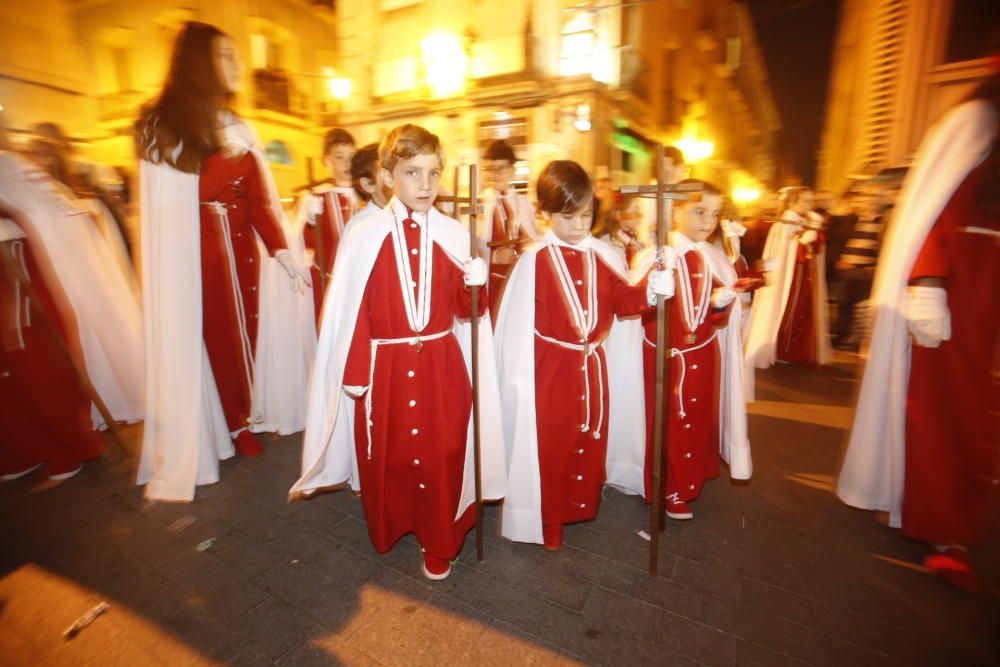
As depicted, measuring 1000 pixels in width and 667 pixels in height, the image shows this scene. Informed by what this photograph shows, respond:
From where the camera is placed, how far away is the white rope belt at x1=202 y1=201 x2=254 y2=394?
3.55 metres

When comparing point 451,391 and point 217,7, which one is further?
point 217,7

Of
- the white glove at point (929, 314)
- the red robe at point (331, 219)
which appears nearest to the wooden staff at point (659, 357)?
the white glove at point (929, 314)

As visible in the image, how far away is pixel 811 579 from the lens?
97.0 inches

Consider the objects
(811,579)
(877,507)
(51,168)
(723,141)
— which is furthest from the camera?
(723,141)

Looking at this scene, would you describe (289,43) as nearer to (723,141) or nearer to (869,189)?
(869,189)

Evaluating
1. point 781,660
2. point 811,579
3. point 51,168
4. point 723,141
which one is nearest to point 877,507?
point 811,579

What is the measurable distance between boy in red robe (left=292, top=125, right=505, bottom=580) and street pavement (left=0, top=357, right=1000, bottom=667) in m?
0.38

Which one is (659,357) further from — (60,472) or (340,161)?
(60,472)

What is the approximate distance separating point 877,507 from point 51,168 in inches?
261

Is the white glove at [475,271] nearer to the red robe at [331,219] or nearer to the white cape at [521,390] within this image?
the white cape at [521,390]

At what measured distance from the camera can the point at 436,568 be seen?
2498mm

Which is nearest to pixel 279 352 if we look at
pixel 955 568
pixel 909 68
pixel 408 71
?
pixel 955 568

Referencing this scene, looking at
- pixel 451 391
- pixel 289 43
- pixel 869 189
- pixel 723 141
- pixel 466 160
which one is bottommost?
pixel 451 391

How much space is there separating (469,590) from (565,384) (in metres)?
1.21
